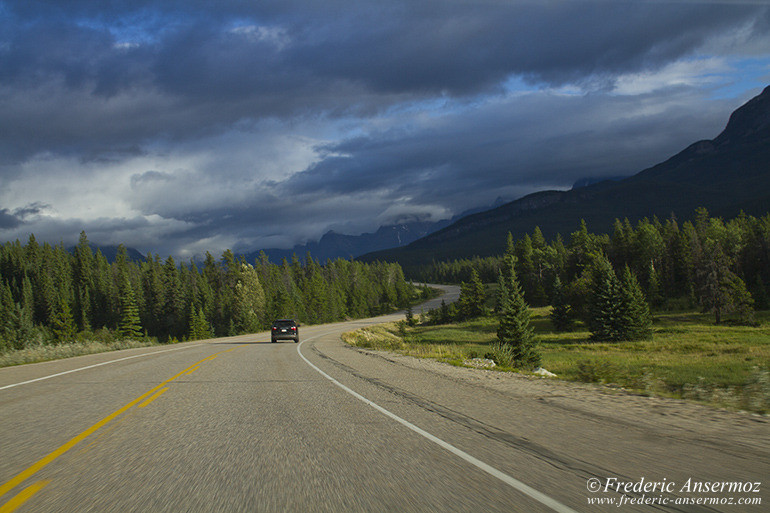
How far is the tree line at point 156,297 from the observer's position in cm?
7744

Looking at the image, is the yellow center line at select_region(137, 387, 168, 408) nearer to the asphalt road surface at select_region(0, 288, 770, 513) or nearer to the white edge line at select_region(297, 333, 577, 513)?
the asphalt road surface at select_region(0, 288, 770, 513)

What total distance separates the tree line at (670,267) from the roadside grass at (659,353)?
526cm

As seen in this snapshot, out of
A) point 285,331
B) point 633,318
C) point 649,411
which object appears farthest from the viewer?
point 633,318

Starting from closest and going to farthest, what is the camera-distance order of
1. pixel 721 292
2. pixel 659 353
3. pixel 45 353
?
pixel 45 353 < pixel 659 353 < pixel 721 292

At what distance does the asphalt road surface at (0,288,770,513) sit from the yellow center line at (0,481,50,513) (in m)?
0.02

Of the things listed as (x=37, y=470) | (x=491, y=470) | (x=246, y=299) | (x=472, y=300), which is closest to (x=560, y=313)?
(x=472, y=300)

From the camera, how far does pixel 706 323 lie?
70375 mm

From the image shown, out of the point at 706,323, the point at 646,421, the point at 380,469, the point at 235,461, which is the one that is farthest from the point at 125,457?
the point at 706,323

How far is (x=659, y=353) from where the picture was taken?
156 ft

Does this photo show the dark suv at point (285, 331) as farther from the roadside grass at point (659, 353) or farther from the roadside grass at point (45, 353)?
the roadside grass at point (45, 353)

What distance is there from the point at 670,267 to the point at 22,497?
122530 millimetres

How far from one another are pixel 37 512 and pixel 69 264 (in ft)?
523

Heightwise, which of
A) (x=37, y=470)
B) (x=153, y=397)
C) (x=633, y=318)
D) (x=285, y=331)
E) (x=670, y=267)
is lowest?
(x=633, y=318)

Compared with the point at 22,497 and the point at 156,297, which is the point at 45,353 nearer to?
the point at 22,497
